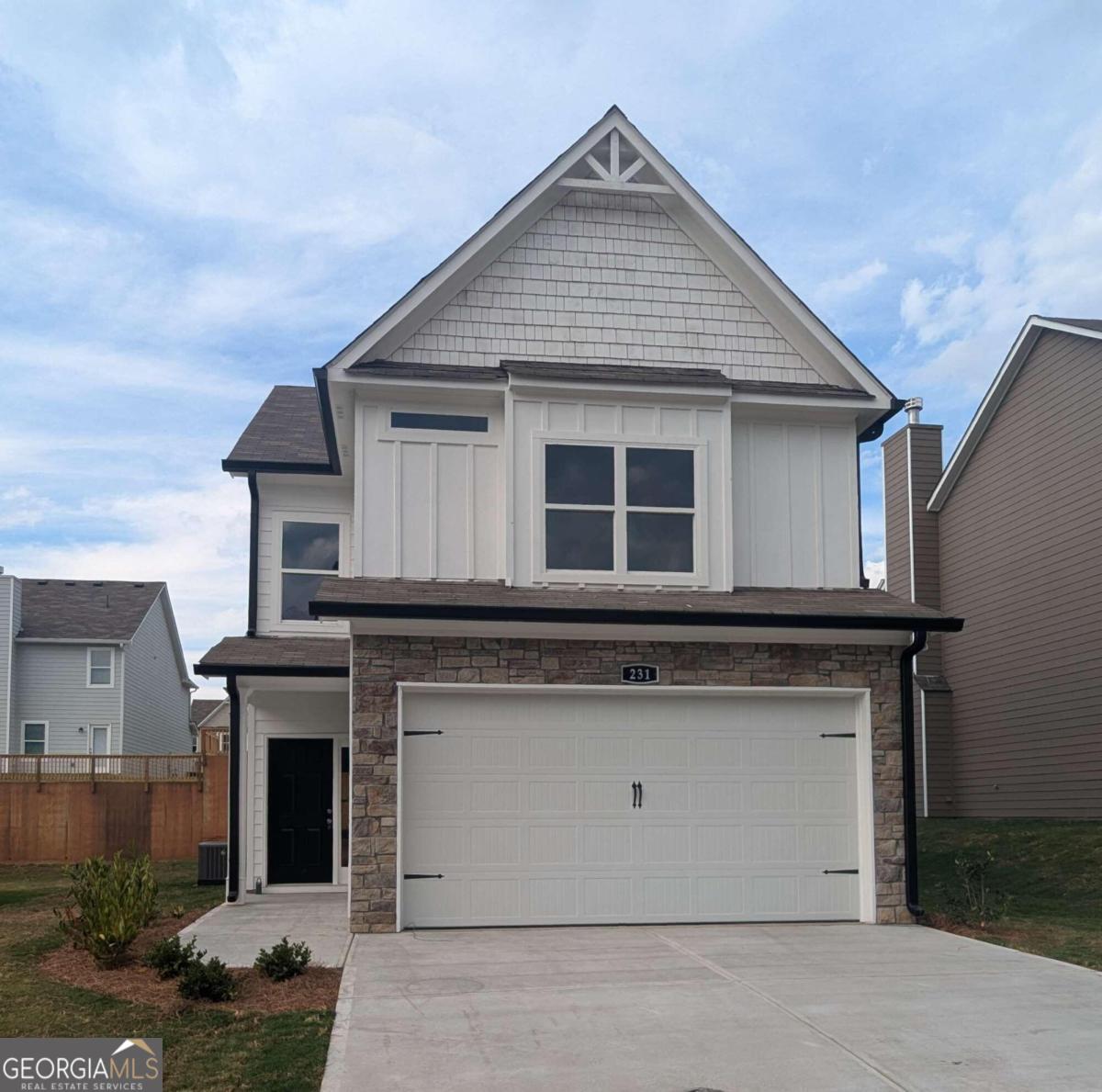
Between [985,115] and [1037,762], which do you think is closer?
[985,115]

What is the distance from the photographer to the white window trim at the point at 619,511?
1365 centimetres

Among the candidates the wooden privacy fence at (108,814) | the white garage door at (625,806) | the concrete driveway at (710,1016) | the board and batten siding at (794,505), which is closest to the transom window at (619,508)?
the board and batten siding at (794,505)

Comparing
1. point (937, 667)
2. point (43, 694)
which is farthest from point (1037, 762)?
point (43, 694)

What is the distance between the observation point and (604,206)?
14.9 meters

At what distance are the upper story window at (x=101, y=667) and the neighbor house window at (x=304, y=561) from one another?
53.8ft

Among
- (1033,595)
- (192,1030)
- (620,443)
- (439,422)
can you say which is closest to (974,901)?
(620,443)

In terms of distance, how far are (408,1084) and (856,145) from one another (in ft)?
48.5

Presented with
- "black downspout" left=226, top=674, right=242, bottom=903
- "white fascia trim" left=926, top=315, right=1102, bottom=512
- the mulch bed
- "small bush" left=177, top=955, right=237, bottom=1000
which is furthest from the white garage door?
"white fascia trim" left=926, top=315, right=1102, bottom=512

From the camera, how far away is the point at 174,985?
9297mm

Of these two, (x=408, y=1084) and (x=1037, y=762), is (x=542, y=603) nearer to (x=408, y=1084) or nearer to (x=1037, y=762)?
(x=408, y=1084)

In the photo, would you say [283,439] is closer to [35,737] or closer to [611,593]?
[611,593]

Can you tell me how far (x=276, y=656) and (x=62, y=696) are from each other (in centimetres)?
1830

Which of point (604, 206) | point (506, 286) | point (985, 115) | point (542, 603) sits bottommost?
point (542, 603)

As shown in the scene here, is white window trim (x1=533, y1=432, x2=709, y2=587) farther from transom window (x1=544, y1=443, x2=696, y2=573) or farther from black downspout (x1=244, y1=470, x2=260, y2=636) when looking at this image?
black downspout (x1=244, y1=470, x2=260, y2=636)
